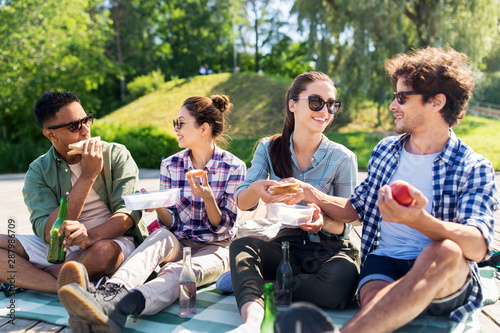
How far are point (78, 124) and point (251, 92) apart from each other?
2132cm

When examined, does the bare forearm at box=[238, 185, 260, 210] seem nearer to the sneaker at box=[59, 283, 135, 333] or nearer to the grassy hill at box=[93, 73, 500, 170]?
the sneaker at box=[59, 283, 135, 333]

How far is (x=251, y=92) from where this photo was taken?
24172mm

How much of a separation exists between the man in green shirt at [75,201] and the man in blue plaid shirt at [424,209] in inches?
59.0

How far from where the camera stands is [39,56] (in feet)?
65.0

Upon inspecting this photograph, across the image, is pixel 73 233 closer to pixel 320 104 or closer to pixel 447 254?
→ pixel 320 104

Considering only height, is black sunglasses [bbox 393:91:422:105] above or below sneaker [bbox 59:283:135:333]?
above

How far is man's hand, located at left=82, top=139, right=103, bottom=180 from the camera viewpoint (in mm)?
3061

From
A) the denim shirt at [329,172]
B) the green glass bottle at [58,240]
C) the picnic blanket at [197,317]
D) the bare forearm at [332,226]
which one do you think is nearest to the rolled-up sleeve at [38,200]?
the green glass bottle at [58,240]

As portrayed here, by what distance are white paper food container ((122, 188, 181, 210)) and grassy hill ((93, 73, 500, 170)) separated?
8.91 metres

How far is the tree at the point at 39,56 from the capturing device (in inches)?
724

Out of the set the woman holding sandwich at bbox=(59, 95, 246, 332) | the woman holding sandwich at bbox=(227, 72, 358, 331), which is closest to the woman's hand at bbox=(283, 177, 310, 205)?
the woman holding sandwich at bbox=(227, 72, 358, 331)

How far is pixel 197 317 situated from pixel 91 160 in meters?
1.32

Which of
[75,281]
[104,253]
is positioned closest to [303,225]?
[75,281]

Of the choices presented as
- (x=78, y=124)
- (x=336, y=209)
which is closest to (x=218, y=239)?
(x=336, y=209)
